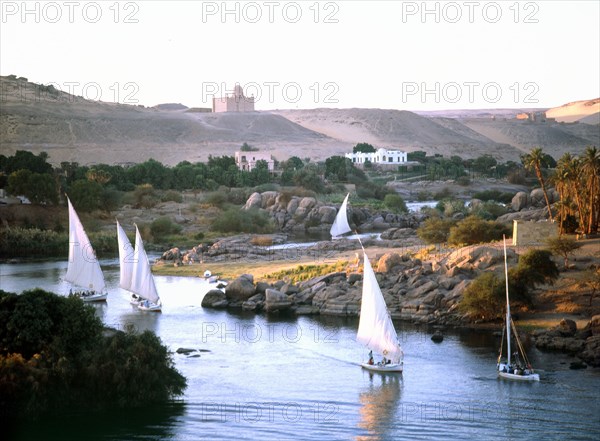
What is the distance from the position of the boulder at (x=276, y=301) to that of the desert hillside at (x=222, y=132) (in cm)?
7506

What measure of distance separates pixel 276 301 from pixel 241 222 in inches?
1098

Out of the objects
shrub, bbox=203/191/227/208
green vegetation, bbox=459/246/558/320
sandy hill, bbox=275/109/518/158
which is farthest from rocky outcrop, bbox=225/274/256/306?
sandy hill, bbox=275/109/518/158

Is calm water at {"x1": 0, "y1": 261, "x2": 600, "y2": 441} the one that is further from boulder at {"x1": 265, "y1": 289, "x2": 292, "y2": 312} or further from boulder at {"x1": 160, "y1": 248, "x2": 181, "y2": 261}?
boulder at {"x1": 160, "y1": 248, "x2": 181, "y2": 261}

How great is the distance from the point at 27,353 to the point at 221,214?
44245 millimetres

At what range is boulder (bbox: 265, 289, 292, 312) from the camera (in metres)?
38.2

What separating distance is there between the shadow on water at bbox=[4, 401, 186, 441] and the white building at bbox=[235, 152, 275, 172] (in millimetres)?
77798

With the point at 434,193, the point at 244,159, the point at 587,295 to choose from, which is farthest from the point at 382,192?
the point at 587,295

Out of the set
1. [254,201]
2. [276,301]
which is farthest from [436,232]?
[254,201]

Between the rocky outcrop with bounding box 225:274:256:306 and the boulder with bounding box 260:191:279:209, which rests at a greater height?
the boulder with bounding box 260:191:279:209

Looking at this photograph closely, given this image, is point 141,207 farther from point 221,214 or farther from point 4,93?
point 4,93

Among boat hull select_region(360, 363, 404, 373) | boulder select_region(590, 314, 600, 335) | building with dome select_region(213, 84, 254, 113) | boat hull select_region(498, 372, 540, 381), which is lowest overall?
boat hull select_region(498, 372, 540, 381)

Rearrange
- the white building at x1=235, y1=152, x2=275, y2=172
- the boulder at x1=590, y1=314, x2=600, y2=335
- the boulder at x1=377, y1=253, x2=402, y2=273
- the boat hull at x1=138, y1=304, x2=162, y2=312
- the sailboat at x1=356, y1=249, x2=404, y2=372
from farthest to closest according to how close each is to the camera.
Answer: the white building at x1=235, y1=152, x2=275, y2=172, the boulder at x1=377, y1=253, x2=402, y2=273, the boat hull at x1=138, y1=304, x2=162, y2=312, the boulder at x1=590, y1=314, x2=600, y2=335, the sailboat at x1=356, y1=249, x2=404, y2=372

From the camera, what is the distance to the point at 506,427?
78.1ft

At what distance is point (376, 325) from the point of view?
29.9m
